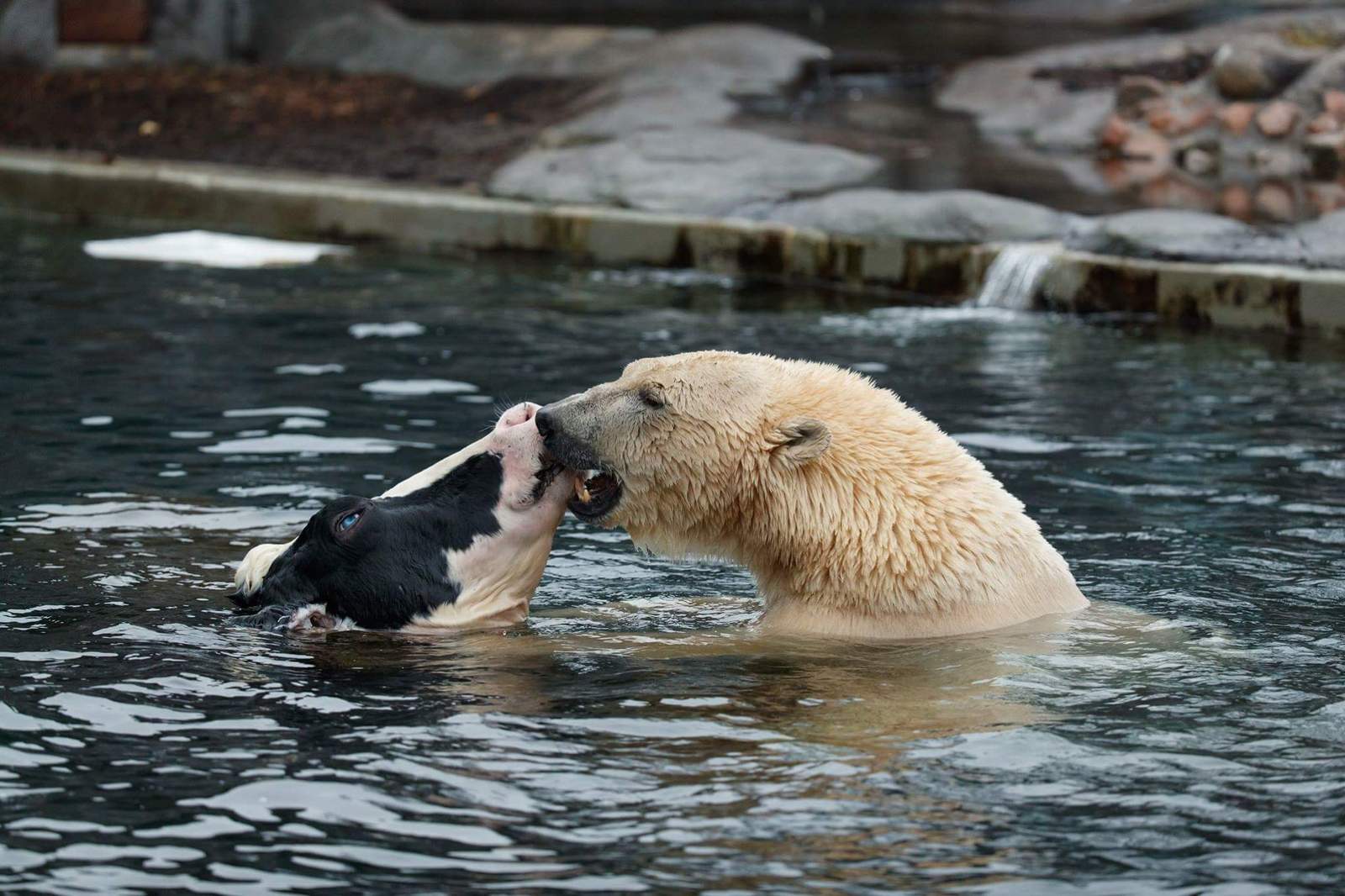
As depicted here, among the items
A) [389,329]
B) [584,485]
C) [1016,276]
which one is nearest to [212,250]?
[389,329]

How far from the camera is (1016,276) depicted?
11117 mm

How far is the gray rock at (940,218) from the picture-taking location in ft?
37.9

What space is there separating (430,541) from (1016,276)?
6.51m

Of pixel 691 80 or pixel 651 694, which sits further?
pixel 691 80

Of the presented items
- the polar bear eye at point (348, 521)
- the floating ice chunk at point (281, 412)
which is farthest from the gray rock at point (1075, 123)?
the polar bear eye at point (348, 521)

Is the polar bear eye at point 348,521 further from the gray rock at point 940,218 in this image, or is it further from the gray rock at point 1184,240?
the gray rock at point 940,218

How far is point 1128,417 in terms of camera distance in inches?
334

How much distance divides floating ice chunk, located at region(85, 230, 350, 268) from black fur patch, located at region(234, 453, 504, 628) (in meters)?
7.36

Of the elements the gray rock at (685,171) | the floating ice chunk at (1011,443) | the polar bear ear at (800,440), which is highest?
the gray rock at (685,171)

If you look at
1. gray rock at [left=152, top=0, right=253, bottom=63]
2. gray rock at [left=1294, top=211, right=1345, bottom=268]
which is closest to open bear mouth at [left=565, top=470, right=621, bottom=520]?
gray rock at [left=1294, top=211, right=1345, bottom=268]

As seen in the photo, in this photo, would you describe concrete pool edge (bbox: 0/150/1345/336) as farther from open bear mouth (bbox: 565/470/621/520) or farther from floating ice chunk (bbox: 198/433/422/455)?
open bear mouth (bbox: 565/470/621/520)

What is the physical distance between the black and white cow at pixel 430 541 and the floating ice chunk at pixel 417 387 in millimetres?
3535

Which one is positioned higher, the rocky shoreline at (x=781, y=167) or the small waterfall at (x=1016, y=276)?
the rocky shoreline at (x=781, y=167)

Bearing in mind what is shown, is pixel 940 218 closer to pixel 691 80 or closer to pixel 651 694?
pixel 691 80
